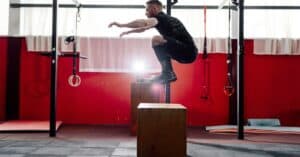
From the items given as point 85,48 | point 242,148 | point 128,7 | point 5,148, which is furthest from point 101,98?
point 242,148

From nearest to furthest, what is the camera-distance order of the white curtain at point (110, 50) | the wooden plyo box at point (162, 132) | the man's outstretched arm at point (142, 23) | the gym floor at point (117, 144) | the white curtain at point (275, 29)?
the wooden plyo box at point (162, 132) → the man's outstretched arm at point (142, 23) → the gym floor at point (117, 144) → the white curtain at point (275, 29) → the white curtain at point (110, 50)

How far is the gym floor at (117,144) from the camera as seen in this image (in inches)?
166

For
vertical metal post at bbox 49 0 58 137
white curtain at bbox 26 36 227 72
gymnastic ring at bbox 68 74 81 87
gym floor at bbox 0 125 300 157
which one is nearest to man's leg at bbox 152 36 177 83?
gym floor at bbox 0 125 300 157

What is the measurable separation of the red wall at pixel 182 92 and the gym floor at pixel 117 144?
97cm

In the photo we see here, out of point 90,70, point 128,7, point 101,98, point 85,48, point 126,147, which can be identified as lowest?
point 126,147

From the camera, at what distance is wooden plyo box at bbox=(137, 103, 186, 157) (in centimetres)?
337

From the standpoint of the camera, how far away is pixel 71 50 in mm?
7094

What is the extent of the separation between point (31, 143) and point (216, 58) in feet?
13.3

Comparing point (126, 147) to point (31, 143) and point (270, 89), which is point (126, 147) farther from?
point (270, 89)

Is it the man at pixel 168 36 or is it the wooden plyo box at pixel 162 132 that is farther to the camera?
the man at pixel 168 36

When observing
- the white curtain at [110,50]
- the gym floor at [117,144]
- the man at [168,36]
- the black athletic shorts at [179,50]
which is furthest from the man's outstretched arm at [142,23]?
the white curtain at [110,50]

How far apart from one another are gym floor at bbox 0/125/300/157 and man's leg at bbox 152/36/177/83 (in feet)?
3.23

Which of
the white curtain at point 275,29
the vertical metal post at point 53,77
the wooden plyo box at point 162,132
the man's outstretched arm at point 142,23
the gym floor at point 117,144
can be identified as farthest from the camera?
the white curtain at point 275,29

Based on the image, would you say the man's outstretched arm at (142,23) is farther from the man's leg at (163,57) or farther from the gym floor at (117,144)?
the gym floor at (117,144)
